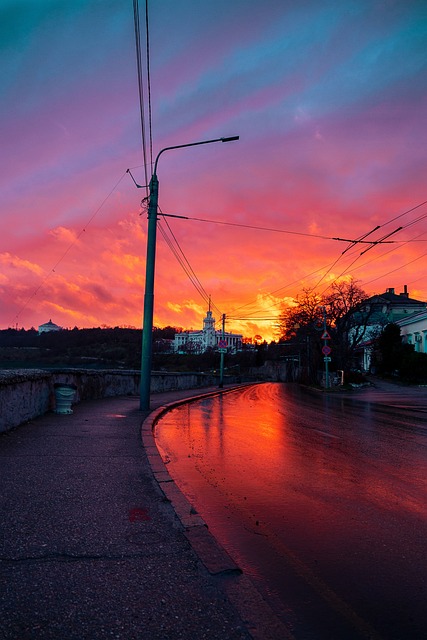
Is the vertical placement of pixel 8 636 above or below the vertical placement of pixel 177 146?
below

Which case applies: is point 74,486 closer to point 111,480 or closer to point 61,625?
point 111,480

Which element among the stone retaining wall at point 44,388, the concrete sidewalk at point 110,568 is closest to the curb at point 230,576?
the concrete sidewalk at point 110,568

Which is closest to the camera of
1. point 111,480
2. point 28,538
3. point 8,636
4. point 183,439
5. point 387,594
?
point 8,636

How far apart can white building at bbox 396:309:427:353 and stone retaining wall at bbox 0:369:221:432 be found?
1469 inches

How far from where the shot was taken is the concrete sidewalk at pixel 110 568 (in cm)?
253

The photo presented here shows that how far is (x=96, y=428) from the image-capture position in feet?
33.4

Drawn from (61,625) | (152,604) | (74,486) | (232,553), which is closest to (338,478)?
(232,553)

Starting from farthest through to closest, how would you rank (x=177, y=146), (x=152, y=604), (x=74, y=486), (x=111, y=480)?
(x=177, y=146), (x=111, y=480), (x=74, y=486), (x=152, y=604)

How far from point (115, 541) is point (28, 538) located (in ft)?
2.32

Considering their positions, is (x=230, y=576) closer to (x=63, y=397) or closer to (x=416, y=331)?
(x=63, y=397)

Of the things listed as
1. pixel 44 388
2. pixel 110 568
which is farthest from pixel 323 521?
pixel 44 388

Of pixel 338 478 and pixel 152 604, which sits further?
pixel 338 478

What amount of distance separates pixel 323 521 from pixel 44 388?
9.28 meters

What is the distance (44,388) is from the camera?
11961 millimetres
